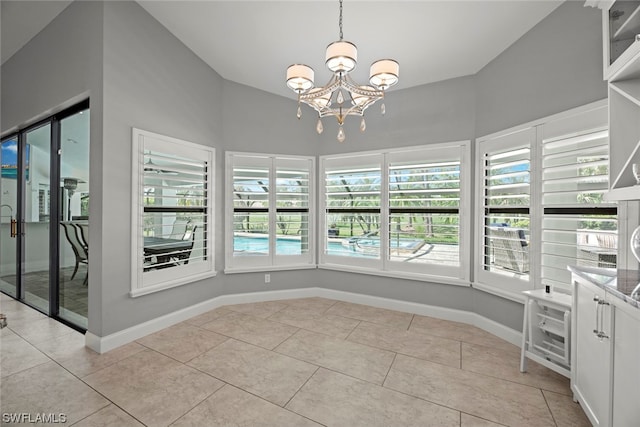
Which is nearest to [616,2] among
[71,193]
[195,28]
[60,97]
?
[195,28]

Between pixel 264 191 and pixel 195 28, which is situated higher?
pixel 195 28

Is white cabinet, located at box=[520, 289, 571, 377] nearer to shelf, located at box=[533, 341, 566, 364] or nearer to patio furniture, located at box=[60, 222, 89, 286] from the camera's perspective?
shelf, located at box=[533, 341, 566, 364]

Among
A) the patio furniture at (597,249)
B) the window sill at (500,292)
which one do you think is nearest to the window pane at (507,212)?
the window sill at (500,292)

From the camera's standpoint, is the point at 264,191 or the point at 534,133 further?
the point at 264,191

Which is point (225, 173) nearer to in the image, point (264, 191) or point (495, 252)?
point (264, 191)

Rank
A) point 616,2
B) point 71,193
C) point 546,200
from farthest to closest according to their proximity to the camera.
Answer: point 71,193 < point 546,200 < point 616,2

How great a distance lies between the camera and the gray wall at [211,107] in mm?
2520

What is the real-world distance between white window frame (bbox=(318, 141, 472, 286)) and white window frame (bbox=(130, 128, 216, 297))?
158cm

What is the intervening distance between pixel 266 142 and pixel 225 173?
750mm

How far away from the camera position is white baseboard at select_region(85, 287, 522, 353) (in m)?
2.64

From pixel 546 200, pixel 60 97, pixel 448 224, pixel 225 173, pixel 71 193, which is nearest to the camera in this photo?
pixel 546 200

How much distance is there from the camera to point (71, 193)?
10.3ft

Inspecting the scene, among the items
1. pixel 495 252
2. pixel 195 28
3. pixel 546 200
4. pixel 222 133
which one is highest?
pixel 195 28

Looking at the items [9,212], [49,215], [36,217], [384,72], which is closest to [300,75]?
[384,72]
